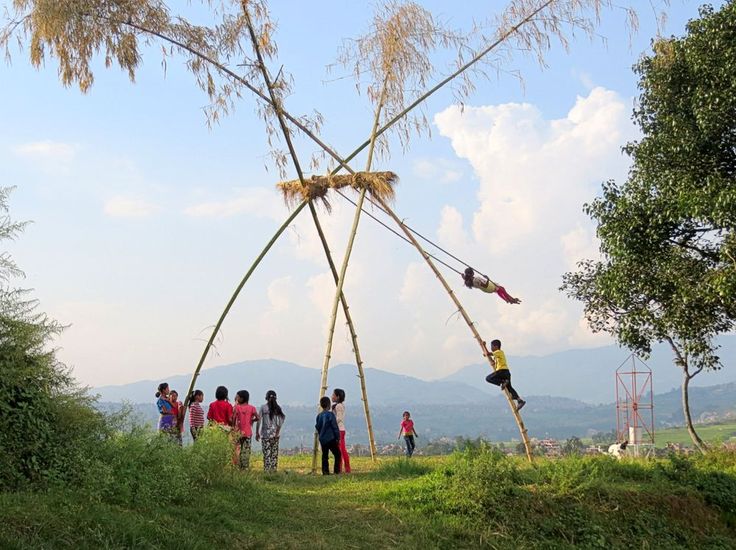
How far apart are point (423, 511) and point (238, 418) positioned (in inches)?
196

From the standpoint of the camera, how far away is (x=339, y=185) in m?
17.0

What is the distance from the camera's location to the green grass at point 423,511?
26.6 ft

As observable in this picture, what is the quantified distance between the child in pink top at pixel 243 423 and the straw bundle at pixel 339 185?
4559 millimetres

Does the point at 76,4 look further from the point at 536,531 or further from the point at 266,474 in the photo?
the point at 536,531

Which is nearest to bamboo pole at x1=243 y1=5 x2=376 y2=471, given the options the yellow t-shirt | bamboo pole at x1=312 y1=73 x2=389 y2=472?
bamboo pole at x1=312 y1=73 x2=389 y2=472

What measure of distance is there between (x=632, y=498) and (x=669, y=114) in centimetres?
979

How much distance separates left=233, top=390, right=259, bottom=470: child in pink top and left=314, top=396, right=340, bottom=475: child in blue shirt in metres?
1.24

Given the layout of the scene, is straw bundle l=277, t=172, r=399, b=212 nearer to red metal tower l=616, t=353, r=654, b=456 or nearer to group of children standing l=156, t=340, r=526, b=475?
group of children standing l=156, t=340, r=526, b=475

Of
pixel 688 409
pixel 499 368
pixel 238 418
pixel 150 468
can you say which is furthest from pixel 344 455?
pixel 688 409

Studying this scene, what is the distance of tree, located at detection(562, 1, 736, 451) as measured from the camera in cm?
1656

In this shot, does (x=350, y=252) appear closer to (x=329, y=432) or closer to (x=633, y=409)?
(x=329, y=432)

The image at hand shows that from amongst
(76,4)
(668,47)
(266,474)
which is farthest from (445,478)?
(668,47)

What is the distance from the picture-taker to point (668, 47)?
1778 centimetres

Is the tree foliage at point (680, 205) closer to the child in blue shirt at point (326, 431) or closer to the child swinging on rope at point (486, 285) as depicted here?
the child swinging on rope at point (486, 285)
